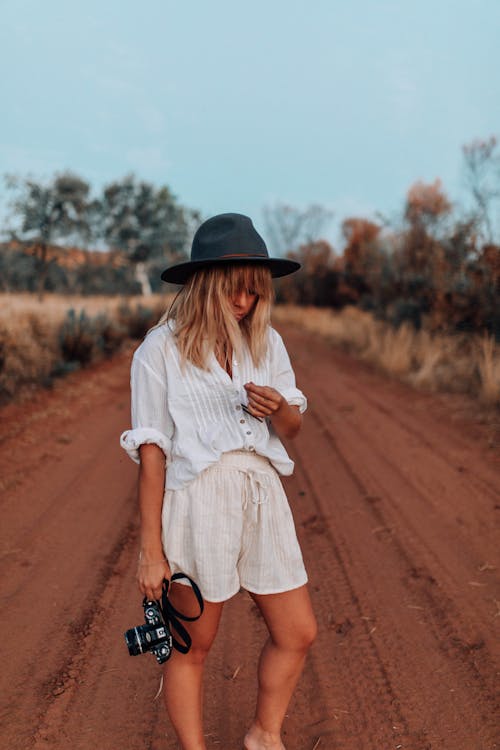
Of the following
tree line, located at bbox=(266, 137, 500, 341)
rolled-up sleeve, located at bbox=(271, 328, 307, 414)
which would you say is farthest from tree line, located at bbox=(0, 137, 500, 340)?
rolled-up sleeve, located at bbox=(271, 328, 307, 414)

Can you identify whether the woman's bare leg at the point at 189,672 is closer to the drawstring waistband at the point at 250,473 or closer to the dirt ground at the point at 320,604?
the drawstring waistband at the point at 250,473

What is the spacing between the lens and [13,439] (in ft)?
21.9

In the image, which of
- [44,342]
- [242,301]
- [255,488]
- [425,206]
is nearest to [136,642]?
[255,488]

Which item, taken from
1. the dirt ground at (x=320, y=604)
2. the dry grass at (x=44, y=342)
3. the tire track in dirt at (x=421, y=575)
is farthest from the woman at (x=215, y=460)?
the dry grass at (x=44, y=342)

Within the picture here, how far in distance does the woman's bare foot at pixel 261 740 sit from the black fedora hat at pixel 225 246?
1.64 meters

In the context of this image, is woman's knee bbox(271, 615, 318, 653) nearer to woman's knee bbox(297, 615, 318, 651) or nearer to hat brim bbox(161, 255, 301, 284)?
woman's knee bbox(297, 615, 318, 651)

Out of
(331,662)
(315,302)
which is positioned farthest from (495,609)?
(315,302)

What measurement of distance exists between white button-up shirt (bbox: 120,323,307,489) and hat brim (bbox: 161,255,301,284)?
19cm

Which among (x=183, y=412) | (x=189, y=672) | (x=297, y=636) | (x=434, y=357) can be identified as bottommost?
(x=434, y=357)

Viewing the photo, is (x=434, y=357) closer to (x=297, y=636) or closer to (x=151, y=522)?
(x=297, y=636)

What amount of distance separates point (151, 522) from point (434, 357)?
9.26 metres

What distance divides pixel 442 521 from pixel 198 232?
11.4 ft

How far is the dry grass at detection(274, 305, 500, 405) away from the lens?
8.57 metres

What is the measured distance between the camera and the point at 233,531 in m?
1.90
